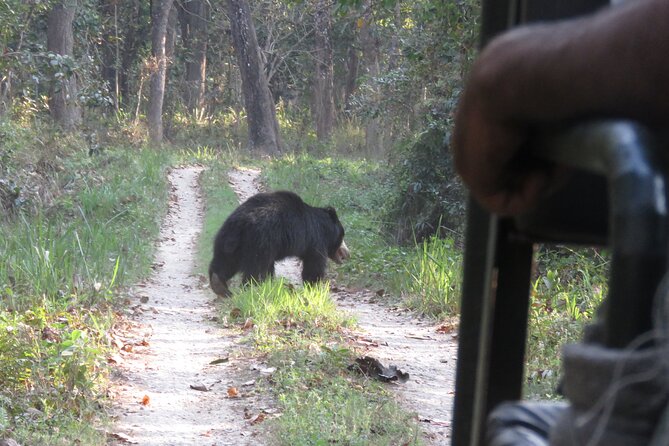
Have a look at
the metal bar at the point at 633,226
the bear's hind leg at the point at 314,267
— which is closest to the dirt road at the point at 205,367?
the bear's hind leg at the point at 314,267

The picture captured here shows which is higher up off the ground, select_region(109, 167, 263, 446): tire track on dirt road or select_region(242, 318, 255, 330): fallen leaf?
select_region(242, 318, 255, 330): fallen leaf

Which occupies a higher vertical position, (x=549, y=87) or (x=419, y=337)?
(x=549, y=87)

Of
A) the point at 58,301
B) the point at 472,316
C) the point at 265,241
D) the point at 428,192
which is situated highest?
the point at 472,316

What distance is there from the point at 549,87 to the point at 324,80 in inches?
1265

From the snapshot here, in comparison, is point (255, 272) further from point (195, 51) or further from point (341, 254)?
point (195, 51)

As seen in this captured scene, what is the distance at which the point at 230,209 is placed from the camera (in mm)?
15367

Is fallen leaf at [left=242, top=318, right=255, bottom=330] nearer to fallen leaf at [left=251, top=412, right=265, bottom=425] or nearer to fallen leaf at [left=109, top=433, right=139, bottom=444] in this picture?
fallen leaf at [left=251, top=412, right=265, bottom=425]

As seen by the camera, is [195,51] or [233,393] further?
[195,51]

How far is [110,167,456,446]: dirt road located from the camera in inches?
212

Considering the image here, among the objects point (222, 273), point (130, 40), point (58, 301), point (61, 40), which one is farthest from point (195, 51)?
point (58, 301)

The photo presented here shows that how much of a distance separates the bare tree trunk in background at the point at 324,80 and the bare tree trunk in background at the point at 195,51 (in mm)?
4173

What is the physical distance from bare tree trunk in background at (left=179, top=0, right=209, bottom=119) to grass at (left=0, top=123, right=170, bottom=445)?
65.0 ft

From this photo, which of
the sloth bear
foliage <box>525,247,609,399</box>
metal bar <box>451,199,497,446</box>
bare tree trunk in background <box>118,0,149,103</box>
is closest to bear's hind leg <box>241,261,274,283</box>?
the sloth bear

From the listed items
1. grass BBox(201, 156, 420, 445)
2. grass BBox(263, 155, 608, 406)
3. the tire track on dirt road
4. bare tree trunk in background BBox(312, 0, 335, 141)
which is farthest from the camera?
bare tree trunk in background BBox(312, 0, 335, 141)
